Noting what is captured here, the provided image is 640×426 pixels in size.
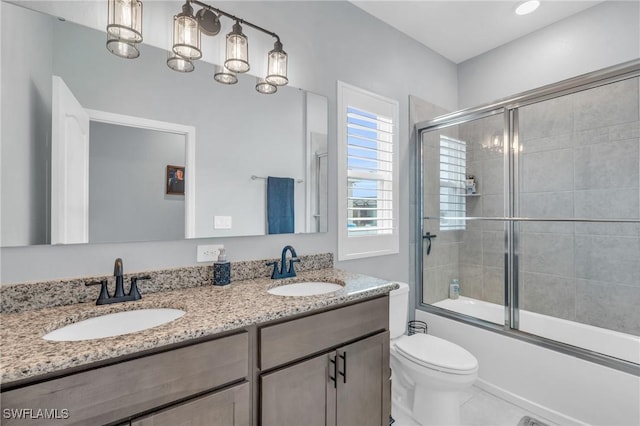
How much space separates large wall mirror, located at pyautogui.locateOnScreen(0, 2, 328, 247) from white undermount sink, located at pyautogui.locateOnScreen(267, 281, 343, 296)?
0.32m

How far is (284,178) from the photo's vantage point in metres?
1.73

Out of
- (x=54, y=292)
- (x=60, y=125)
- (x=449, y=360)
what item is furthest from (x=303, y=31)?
(x=449, y=360)

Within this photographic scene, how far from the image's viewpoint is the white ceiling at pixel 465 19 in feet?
6.98

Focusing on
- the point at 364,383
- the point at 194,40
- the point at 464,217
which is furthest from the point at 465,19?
the point at 364,383

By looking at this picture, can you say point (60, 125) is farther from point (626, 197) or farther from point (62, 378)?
point (626, 197)

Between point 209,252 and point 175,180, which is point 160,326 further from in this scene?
point 175,180

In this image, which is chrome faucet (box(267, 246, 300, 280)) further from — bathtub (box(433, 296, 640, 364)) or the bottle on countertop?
the bottle on countertop

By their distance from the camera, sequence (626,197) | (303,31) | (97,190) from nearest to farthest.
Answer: (97,190)
(303,31)
(626,197)

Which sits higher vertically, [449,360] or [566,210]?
[566,210]

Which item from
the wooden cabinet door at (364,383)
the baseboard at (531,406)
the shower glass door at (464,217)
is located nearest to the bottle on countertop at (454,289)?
the shower glass door at (464,217)

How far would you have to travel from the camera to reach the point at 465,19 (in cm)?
229

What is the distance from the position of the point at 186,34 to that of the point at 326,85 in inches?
34.1

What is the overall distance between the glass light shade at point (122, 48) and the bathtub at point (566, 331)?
264cm

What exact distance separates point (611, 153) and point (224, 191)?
2725mm
